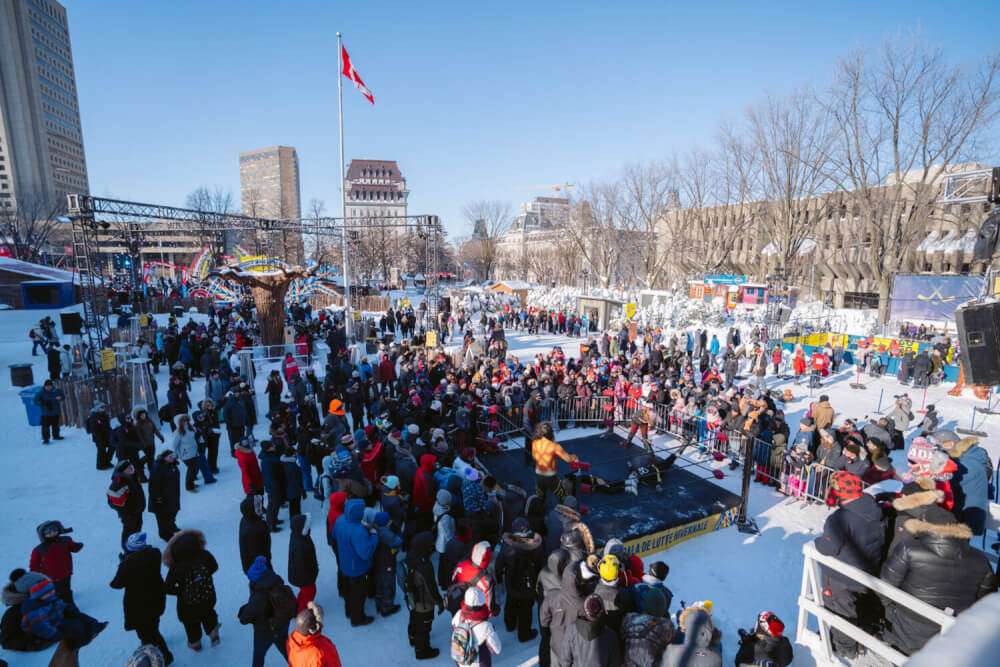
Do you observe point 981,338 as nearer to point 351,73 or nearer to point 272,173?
point 351,73

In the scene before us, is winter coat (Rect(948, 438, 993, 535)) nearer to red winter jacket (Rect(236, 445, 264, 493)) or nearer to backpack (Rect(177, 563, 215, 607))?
backpack (Rect(177, 563, 215, 607))

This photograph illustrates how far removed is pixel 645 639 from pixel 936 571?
2.28 meters

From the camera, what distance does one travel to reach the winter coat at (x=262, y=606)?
393cm

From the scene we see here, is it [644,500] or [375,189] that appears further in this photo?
[375,189]

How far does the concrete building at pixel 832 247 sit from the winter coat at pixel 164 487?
3065 cm

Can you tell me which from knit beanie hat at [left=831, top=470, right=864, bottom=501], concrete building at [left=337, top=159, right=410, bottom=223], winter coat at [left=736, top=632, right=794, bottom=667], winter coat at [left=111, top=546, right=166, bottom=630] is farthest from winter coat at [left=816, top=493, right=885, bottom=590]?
concrete building at [left=337, top=159, right=410, bottom=223]

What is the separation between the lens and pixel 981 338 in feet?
14.0

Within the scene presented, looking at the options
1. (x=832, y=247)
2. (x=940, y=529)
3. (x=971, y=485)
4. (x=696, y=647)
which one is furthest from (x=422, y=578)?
(x=832, y=247)

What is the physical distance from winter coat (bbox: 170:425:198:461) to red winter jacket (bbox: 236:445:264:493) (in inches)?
58.6

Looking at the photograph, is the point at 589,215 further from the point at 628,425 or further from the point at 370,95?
the point at 628,425

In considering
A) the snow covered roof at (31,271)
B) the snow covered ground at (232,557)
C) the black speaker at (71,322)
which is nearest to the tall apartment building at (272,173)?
the snow covered roof at (31,271)

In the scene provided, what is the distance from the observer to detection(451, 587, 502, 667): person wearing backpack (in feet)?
12.3

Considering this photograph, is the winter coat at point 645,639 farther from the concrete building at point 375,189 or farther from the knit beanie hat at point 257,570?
the concrete building at point 375,189

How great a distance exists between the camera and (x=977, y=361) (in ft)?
14.0
